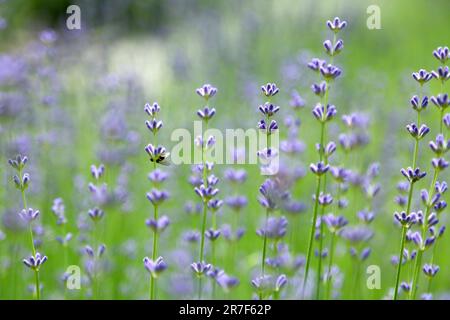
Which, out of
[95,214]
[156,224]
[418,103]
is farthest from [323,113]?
[95,214]

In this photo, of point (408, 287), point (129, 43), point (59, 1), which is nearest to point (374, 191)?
point (408, 287)

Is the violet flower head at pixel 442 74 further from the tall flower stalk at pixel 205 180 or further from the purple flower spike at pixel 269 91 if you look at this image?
the tall flower stalk at pixel 205 180

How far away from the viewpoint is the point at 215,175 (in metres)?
3.71

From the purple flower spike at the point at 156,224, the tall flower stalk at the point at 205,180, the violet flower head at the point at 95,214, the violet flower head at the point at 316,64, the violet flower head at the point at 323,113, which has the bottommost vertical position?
the violet flower head at the point at 95,214

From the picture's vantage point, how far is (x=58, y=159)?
4148 mm

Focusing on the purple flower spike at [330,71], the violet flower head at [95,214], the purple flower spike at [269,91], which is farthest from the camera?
the violet flower head at [95,214]

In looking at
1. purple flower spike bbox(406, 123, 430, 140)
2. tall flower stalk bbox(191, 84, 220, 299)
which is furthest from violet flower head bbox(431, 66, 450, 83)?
tall flower stalk bbox(191, 84, 220, 299)

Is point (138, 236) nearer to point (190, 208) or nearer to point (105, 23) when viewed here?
point (190, 208)

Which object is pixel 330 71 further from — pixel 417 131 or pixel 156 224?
pixel 156 224

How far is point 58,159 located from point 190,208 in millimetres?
1673

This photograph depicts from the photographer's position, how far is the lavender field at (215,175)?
192 cm

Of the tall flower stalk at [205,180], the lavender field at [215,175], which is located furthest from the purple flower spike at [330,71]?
the tall flower stalk at [205,180]

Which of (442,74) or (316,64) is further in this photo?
(316,64)

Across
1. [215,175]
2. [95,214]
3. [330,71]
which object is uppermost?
[330,71]
